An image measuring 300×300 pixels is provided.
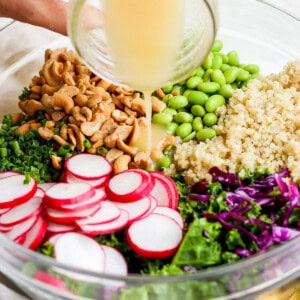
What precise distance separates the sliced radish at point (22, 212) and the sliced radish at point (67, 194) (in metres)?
0.06

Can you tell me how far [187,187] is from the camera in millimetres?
2258

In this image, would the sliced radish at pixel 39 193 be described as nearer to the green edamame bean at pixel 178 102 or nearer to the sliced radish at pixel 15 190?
the sliced radish at pixel 15 190

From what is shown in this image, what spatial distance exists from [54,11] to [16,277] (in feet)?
3.88

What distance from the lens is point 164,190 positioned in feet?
7.02

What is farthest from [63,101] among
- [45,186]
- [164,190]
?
[164,190]

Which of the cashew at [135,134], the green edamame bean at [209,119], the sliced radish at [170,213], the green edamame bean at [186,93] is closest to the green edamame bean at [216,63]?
the green edamame bean at [186,93]

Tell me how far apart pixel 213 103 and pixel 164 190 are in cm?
51

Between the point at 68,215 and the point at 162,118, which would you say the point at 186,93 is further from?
the point at 68,215

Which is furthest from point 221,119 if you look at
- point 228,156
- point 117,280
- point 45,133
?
point 117,280

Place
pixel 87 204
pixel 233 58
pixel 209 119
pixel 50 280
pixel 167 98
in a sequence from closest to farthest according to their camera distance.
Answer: pixel 50 280 → pixel 87 204 → pixel 209 119 → pixel 167 98 → pixel 233 58

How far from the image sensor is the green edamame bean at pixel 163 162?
2333 mm

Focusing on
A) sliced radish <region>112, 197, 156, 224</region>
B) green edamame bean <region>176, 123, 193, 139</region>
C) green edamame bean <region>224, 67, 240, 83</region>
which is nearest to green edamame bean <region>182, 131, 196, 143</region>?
green edamame bean <region>176, 123, 193, 139</region>

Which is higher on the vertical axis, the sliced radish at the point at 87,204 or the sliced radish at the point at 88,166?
the sliced radish at the point at 87,204

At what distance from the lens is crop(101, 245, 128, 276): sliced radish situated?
1.82m
